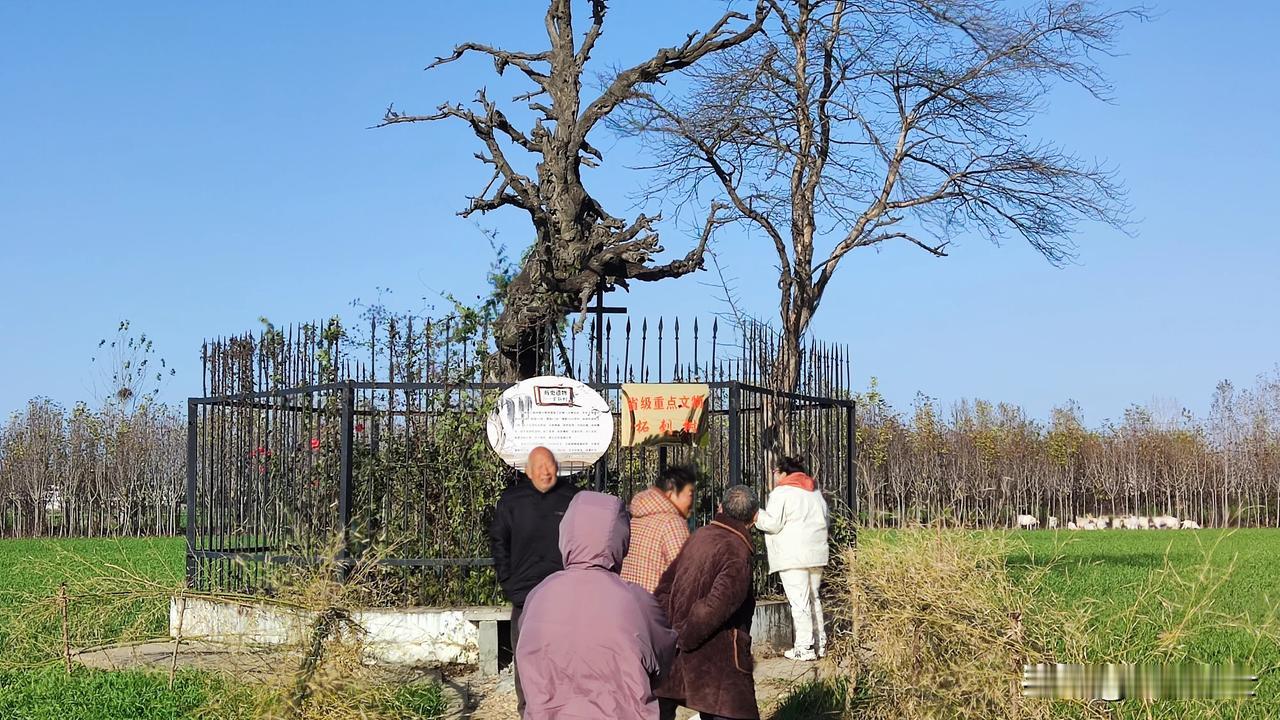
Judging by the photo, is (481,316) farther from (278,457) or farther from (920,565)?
(920,565)

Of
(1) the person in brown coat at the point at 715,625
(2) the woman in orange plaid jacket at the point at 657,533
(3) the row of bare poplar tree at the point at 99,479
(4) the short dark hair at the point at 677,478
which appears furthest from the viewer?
(3) the row of bare poplar tree at the point at 99,479

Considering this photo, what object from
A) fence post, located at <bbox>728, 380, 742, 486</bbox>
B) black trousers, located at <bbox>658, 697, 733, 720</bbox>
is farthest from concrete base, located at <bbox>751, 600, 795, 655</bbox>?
black trousers, located at <bbox>658, 697, 733, 720</bbox>

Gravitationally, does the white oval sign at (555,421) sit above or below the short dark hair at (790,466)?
above

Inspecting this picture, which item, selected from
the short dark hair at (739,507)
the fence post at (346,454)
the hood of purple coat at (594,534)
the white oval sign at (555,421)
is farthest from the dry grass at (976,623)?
the fence post at (346,454)

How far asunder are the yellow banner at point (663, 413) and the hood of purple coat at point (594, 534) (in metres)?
6.48

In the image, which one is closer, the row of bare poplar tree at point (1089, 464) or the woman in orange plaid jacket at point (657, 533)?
the woman in orange plaid jacket at point (657, 533)

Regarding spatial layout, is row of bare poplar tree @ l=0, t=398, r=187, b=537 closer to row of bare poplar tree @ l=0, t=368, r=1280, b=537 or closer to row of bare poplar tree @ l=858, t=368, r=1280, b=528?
row of bare poplar tree @ l=0, t=368, r=1280, b=537

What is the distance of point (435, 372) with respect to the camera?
12211 mm

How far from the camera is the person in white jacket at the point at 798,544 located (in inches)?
429

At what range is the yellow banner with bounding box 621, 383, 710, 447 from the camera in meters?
11.4

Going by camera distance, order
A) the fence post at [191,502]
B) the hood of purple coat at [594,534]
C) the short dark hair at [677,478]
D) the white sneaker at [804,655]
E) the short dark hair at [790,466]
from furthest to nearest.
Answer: the fence post at [191,502] < the short dark hair at [790,466] < the white sneaker at [804,655] < the short dark hair at [677,478] < the hood of purple coat at [594,534]

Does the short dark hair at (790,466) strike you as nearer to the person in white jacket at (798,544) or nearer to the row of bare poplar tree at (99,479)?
the person in white jacket at (798,544)

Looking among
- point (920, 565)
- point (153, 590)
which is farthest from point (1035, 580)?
point (153, 590)

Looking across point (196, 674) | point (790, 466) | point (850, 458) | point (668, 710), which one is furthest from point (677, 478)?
point (850, 458)
